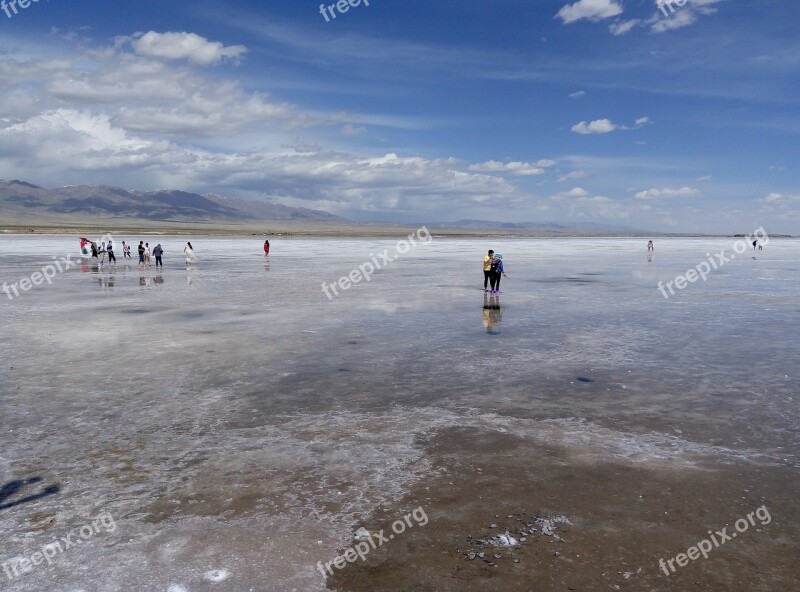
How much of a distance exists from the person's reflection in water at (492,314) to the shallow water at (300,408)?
0.15 m

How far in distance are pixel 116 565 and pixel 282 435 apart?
3215 millimetres

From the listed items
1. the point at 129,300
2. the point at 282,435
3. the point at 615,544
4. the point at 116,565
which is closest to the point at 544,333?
the point at 282,435

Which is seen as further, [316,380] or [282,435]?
[316,380]

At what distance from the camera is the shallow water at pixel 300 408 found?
5.82m

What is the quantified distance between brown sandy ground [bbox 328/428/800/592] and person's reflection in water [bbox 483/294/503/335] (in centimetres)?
895

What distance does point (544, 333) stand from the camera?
16078 millimetres

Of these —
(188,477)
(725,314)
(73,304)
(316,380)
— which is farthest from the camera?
(73,304)

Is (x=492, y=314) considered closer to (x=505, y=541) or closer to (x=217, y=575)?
(x=505, y=541)

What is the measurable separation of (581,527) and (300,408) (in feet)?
16.3

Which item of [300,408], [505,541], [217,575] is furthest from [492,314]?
[217,575]

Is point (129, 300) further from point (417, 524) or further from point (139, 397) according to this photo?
point (417, 524)

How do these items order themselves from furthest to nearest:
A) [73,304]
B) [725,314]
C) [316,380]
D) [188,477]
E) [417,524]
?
[73,304] < [725,314] < [316,380] < [188,477] < [417,524]

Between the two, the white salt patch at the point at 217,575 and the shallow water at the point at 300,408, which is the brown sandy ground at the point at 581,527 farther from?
the white salt patch at the point at 217,575

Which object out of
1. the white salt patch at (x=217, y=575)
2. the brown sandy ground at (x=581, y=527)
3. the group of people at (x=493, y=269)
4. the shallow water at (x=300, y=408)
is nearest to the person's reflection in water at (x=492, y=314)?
the shallow water at (x=300, y=408)
